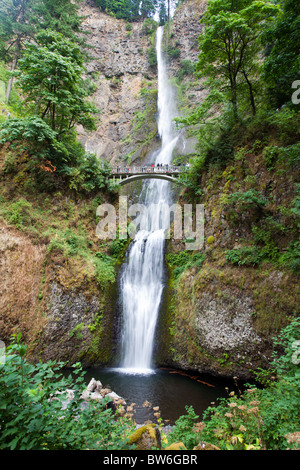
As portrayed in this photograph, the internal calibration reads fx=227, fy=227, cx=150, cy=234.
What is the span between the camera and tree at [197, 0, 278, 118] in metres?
9.34

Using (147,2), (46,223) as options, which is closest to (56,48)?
(46,223)

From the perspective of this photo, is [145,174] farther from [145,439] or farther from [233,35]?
[145,439]

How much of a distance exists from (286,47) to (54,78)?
36.1 ft

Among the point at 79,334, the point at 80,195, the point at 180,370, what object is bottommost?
the point at 180,370

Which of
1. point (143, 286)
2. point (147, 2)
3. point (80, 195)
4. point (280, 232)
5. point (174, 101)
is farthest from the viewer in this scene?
point (147, 2)

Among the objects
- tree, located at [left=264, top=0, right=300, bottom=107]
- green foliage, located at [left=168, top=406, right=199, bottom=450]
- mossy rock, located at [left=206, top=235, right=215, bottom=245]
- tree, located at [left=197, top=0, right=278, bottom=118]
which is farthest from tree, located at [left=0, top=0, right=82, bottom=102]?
green foliage, located at [left=168, top=406, right=199, bottom=450]

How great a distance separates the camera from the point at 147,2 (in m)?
40.7

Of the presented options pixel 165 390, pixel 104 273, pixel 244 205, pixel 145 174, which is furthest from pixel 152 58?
pixel 165 390

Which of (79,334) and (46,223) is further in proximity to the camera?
(46,223)

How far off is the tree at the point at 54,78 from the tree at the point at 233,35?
713cm

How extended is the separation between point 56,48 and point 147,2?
139 feet

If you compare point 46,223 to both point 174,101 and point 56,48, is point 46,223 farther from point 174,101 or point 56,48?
point 174,101

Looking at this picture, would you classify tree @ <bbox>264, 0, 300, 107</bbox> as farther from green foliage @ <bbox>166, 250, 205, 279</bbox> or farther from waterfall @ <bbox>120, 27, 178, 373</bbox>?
waterfall @ <bbox>120, 27, 178, 373</bbox>

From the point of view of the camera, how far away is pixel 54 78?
12.3 metres
